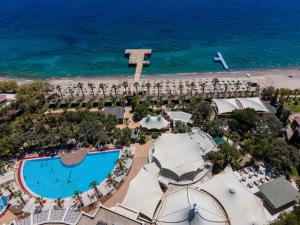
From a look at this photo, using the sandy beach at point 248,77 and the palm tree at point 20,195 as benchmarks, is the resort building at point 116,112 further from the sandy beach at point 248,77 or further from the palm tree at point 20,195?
the palm tree at point 20,195

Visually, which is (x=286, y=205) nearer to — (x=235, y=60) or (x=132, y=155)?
(x=132, y=155)

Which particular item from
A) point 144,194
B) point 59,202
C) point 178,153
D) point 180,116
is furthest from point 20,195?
point 180,116

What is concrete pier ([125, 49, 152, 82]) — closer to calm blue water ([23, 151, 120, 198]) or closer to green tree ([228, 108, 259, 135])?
green tree ([228, 108, 259, 135])

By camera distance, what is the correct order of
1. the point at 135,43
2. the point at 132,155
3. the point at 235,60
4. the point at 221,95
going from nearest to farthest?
the point at 132,155 → the point at 221,95 → the point at 235,60 → the point at 135,43

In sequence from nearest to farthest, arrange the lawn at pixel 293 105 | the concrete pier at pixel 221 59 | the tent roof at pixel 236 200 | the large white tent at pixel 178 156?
1. the tent roof at pixel 236 200
2. the large white tent at pixel 178 156
3. the lawn at pixel 293 105
4. the concrete pier at pixel 221 59

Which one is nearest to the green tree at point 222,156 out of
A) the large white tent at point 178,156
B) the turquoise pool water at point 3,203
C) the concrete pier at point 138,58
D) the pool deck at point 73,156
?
the large white tent at point 178,156

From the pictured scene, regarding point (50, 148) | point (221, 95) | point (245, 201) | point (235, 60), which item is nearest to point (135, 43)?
point (235, 60)
